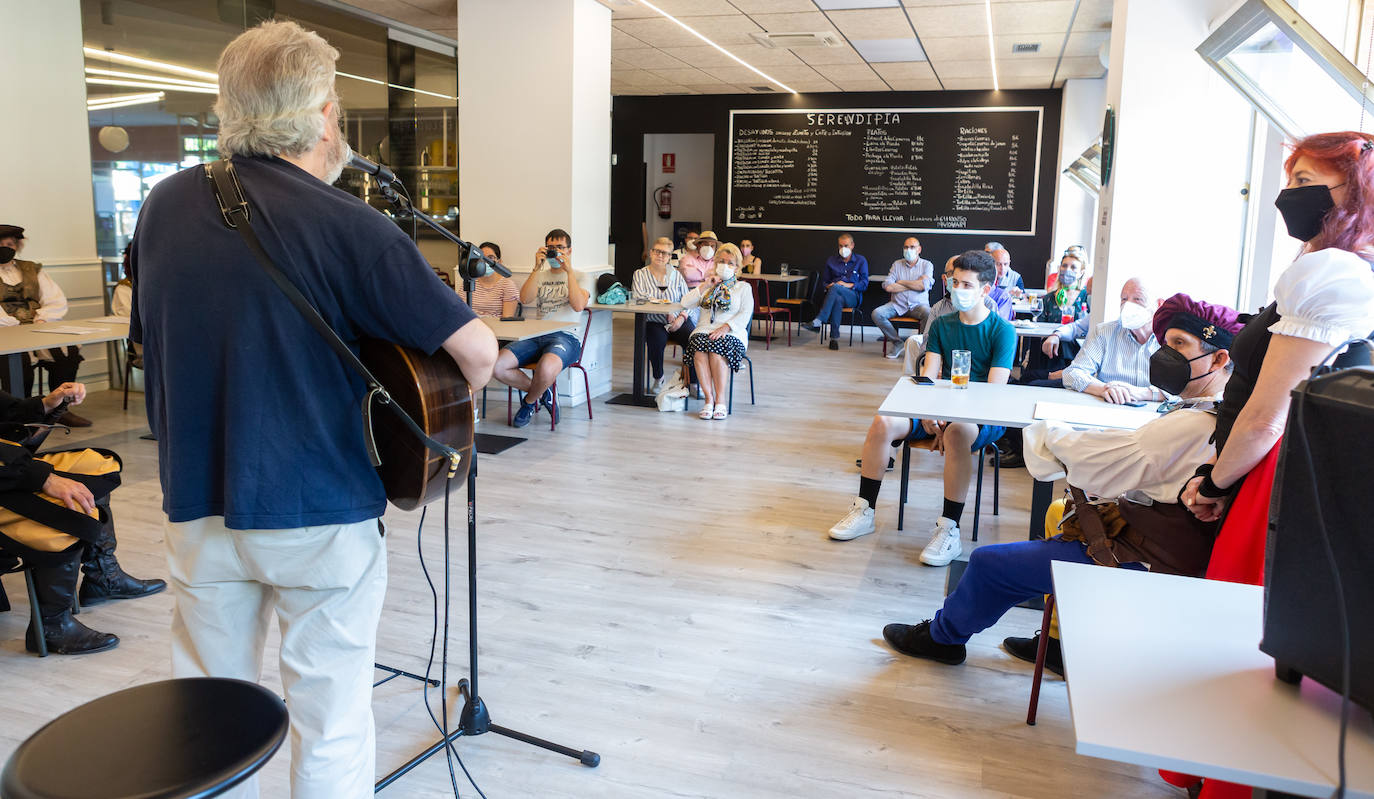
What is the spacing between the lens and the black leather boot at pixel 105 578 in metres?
3.10

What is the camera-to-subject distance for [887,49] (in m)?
8.50

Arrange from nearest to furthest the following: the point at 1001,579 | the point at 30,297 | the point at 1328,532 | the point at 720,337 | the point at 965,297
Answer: the point at 1328,532
the point at 1001,579
the point at 965,297
the point at 30,297
the point at 720,337

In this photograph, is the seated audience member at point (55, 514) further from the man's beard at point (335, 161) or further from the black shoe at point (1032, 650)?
the black shoe at point (1032, 650)

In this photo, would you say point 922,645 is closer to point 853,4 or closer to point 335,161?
point 335,161

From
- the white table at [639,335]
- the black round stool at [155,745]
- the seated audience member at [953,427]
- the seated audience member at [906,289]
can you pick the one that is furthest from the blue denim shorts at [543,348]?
the seated audience member at [906,289]

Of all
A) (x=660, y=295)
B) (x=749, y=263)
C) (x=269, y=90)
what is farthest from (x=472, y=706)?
(x=749, y=263)

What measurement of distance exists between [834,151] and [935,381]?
27.4 feet

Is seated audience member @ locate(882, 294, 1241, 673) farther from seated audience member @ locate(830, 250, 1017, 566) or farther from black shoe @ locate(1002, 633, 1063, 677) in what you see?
seated audience member @ locate(830, 250, 1017, 566)

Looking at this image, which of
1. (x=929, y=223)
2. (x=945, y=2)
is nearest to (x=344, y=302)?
(x=945, y=2)

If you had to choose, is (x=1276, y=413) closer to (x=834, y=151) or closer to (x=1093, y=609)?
(x=1093, y=609)

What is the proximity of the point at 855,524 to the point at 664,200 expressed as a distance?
10.9 metres

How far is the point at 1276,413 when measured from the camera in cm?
182

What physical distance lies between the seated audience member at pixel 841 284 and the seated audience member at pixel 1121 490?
784 centimetres

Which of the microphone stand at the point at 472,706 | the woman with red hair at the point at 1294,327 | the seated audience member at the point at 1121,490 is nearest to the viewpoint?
the woman with red hair at the point at 1294,327
